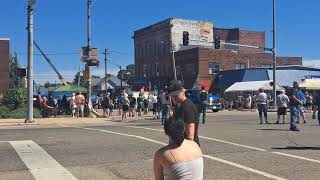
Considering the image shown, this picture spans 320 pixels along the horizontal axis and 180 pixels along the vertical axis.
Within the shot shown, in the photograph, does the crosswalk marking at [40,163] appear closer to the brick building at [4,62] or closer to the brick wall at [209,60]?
the brick building at [4,62]

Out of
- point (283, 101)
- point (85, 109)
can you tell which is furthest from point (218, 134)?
point (85, 109)

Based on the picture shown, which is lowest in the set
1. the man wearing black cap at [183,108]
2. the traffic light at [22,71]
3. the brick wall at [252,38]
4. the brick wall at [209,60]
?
the man wearing black cap at [183,108]

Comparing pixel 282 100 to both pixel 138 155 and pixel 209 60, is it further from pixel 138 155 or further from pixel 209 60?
pixel 209 60

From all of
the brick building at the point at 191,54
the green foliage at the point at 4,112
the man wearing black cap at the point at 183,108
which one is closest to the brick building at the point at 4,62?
the brick building at the point at 191,54

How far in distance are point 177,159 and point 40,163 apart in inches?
277

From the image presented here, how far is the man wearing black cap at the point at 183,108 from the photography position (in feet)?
23.5

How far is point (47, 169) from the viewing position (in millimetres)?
10336

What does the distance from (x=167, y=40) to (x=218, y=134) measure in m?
60.3

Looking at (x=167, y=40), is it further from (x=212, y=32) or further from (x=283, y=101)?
(x=283, y=101)

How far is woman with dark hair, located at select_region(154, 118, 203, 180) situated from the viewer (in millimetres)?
4613

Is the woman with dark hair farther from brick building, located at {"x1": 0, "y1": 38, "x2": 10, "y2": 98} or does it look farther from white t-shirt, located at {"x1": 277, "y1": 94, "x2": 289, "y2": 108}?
brick building, located at {"x1": 0, "y1": 38, "x2": 10, "y2": 98}

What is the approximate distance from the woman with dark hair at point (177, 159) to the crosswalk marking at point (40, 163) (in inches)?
198

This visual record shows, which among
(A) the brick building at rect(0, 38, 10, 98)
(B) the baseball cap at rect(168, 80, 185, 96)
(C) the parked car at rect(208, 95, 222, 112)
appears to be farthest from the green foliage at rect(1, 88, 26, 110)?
(B) the baseball cap at rect(168, 80, 185, 96)

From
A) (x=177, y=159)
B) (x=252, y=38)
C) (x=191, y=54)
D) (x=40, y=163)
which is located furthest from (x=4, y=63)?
(x=177, y=159)
